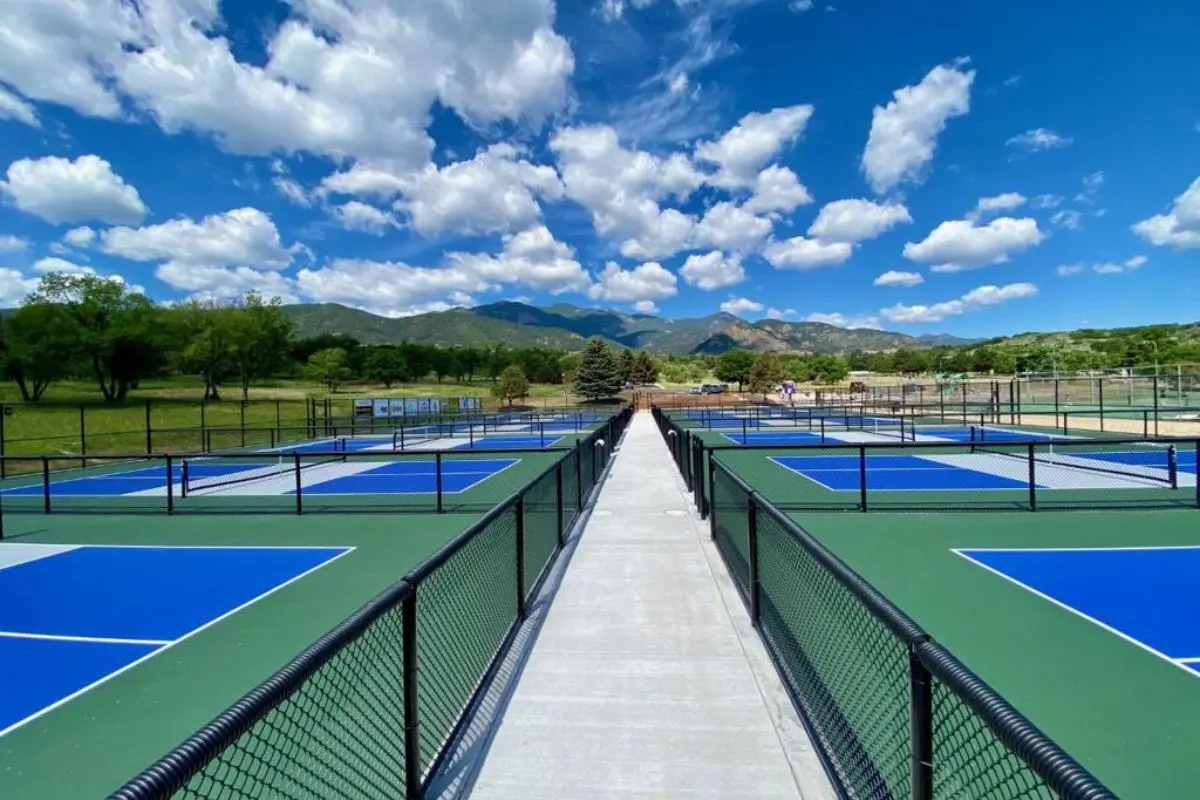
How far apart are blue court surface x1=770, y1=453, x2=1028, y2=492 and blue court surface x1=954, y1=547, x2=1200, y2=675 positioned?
4.40 m

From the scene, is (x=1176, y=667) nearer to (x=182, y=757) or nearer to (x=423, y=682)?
(x=423, y=682)

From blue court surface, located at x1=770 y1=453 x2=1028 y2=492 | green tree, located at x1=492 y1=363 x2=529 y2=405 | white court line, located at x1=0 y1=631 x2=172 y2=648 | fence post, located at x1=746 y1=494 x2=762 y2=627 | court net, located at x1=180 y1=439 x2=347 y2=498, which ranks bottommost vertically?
blue court surface, located at x1=770 y1=453 x2=1028 y2=492

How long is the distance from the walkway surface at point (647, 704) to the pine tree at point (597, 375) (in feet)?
202

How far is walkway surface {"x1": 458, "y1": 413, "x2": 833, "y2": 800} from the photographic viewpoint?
3.23 m

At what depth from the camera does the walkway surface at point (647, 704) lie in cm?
323

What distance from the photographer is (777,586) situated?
5055 mm

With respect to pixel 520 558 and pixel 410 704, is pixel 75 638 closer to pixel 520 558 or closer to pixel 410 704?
pixel 520 558

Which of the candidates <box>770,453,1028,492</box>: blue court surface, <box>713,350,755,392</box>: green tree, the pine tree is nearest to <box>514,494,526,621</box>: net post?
<box>770,453,1028,492</box>: blue court surface

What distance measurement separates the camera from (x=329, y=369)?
307 ft

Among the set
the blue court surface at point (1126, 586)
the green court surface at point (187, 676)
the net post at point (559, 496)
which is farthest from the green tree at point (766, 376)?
the green court surface at point (187, 676)

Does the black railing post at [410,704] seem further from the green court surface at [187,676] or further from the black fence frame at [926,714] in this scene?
the black fence frame at [926,714]

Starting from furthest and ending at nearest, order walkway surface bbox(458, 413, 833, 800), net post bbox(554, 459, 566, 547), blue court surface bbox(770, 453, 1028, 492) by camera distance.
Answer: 1. blue court surface bbox(770, 453, 1028, 492)
2. net post bbox(554, 459, 566, 547)
3. walkway surface bbox(458, 413, 833, 800)

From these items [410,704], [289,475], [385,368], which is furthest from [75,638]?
[385,368]

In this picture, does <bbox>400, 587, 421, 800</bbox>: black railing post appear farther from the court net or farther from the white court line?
the court net
